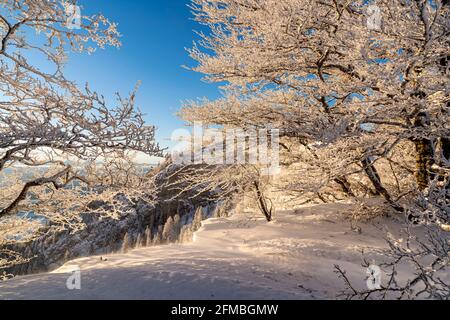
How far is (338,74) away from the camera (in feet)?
20.9

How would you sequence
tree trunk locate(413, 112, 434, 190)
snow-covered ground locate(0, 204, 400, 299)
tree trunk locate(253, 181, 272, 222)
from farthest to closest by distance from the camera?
tree trunk locate(253, 181, 272, 222)
tree trunk locate(413, 112, 434, 190)
snow-covered ground locate(0, 204, 400, 299)

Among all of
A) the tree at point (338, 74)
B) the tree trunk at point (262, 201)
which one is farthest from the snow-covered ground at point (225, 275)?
the tree trunk at point (262, 201)

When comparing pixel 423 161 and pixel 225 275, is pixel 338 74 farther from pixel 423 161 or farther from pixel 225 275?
pixel 225 275

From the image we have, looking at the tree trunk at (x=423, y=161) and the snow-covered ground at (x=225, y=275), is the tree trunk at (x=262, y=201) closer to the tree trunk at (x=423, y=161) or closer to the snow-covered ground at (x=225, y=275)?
the snow-covered ground at (x=225, y=275)

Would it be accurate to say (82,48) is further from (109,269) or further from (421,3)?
(421,3)

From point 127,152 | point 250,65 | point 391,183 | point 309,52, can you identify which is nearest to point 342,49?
point 309,52

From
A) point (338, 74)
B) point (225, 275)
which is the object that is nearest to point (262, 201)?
point (338, 74)

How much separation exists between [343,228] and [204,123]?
4.13 m

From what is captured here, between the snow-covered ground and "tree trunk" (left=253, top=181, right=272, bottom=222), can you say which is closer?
the snow-covered ground

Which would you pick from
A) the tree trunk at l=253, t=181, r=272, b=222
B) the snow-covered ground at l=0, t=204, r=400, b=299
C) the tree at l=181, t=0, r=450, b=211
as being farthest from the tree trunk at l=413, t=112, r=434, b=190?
the tree trunk at l=253, t=181, r=272, b=222

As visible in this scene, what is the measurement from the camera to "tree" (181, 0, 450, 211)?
136 inches

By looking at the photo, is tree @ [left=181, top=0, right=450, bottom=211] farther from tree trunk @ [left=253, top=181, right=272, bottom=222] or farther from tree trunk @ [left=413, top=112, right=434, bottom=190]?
tree trunk @ [left=253, top=181, right=272, bottom=222]

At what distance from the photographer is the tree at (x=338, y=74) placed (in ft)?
11.3

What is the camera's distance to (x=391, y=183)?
25.5 feet
